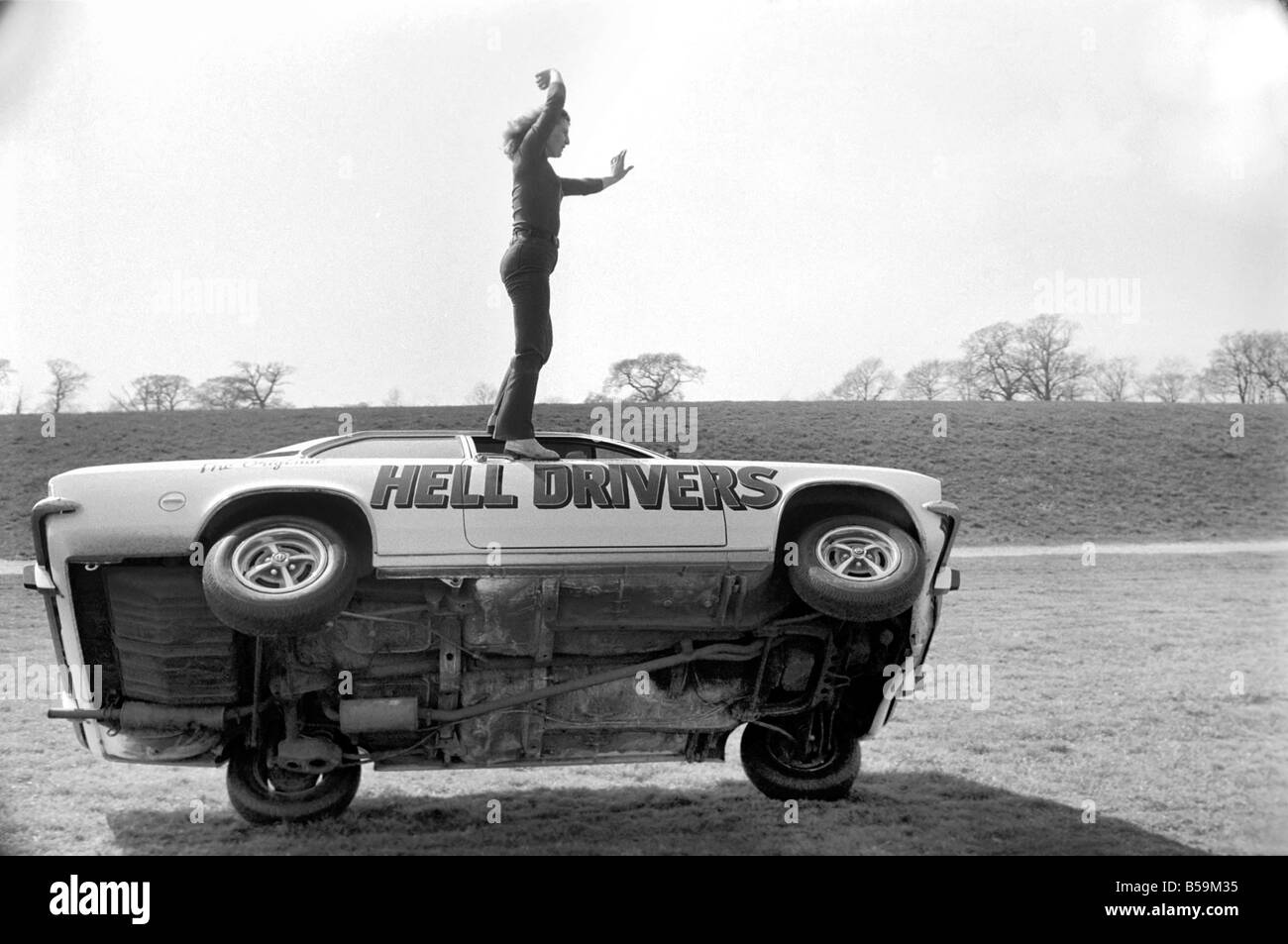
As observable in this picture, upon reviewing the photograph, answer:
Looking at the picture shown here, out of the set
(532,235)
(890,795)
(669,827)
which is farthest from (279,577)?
(890,795)

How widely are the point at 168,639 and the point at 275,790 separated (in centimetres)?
104

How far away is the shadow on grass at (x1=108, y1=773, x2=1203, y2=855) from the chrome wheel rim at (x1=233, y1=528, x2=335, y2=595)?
4.38 ft

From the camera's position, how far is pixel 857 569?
4.50m

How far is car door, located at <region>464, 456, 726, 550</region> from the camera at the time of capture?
13.7ft

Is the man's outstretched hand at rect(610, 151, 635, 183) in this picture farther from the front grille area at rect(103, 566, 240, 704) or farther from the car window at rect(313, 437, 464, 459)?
the front grille area at rect(103, 566, 240, 704)

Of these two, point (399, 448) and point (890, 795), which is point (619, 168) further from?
point (890, 795)

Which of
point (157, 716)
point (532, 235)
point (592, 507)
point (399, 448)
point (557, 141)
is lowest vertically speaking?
point (157, 716)

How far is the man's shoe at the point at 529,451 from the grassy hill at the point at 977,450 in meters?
17.6

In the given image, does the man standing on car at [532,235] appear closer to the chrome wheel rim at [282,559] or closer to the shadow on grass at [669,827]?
the chrome wheel rim at [282,559]

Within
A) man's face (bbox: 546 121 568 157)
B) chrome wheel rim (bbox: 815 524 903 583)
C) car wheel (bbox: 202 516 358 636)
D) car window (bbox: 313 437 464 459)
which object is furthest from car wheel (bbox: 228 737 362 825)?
man's face (bbox: 546 121 568 157)

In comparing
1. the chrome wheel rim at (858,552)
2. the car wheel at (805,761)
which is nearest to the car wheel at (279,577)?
the chrome wheel rim at (858,552)

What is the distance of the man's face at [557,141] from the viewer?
4.93m

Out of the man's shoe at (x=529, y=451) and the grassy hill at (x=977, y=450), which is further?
the grassy hill at (x=977, y=450)

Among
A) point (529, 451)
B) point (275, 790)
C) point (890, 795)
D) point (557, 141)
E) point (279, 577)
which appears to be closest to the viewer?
point (279, 577)
